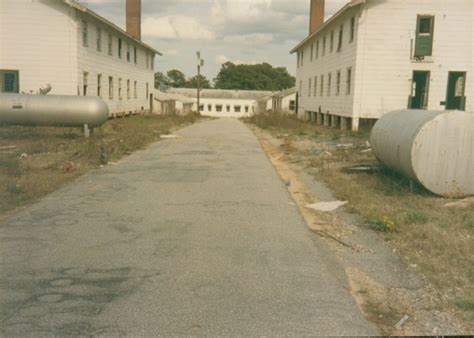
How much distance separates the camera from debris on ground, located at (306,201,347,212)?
8543 millimetres

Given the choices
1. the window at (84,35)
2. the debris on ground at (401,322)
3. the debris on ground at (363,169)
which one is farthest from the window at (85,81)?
the debris on ground at (401,322)

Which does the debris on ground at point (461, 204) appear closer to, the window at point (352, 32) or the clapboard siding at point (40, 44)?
the window at point (352, 32)

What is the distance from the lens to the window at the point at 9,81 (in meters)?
25.6

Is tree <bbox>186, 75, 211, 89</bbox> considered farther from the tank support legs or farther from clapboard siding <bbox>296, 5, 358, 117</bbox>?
the tank support legs

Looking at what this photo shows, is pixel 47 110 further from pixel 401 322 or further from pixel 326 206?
pixel 401 322

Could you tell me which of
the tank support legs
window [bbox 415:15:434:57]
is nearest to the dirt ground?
the tank support legs

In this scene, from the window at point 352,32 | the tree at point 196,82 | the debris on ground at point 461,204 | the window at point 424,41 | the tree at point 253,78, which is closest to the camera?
the debris on ground at point 461,204

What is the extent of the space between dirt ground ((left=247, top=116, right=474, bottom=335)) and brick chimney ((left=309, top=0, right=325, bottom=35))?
30.0 m

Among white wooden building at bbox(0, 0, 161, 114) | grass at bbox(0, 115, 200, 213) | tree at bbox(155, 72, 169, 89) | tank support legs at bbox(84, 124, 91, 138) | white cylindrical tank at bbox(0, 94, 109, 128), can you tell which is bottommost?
grass at bbox(0, 115, 200, 213)

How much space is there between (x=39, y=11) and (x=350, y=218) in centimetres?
2299

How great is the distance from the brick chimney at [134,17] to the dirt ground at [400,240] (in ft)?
107

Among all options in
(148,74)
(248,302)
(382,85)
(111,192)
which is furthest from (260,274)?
(148,74)

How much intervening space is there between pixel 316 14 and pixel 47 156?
104ft

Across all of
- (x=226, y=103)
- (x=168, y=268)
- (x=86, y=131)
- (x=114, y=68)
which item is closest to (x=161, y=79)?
(x=226, y=103)
